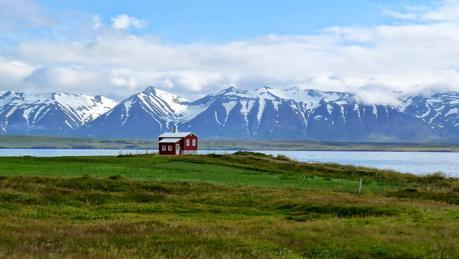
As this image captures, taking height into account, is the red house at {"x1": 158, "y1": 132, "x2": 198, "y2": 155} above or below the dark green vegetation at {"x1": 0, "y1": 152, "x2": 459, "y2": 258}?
above

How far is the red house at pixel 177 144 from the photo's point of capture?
134 m

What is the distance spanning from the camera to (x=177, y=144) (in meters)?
135

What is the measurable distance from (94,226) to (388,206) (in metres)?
19.6

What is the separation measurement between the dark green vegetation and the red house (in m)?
76.2

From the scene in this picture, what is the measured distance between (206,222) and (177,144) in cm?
10414

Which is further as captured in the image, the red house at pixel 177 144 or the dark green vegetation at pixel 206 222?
the red house at pixel 177 144

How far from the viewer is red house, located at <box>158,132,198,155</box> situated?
440 feet

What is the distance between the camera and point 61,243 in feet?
70.7

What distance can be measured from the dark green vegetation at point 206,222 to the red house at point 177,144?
76216mm

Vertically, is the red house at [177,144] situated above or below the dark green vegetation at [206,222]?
above

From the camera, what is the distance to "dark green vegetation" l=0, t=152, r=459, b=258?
71.4 ft

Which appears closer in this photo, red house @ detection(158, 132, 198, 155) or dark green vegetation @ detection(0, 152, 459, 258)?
dark green vegetation @ detection(0, 152, 459, 258)

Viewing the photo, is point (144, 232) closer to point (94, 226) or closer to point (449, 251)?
point (94, 226)

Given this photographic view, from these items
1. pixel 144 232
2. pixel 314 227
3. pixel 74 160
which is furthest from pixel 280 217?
pixel 74 160
